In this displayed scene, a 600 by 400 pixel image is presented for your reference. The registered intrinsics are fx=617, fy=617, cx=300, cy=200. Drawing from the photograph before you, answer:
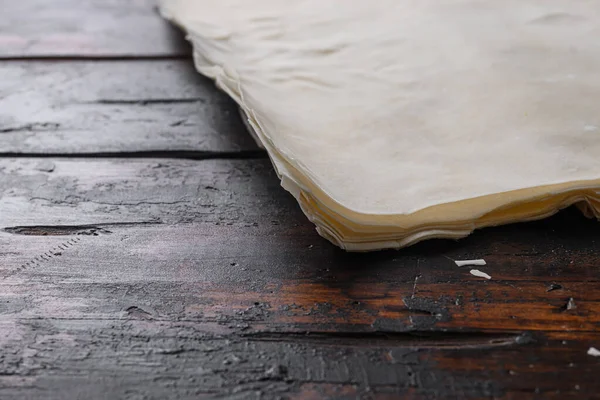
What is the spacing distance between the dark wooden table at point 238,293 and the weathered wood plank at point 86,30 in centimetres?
38

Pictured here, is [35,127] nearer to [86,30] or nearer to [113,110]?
[113,110]

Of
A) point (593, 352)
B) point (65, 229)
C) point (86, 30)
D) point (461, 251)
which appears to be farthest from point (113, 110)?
point (593, 352)

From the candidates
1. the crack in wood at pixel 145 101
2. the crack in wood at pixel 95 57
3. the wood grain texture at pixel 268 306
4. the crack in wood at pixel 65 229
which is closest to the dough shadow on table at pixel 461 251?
the wood grain texture at pixel 268 306

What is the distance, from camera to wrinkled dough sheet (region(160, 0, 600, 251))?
1.94 ft

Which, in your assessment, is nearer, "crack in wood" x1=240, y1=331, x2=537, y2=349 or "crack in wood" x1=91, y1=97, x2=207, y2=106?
"crack in wood" x1=240, y1=331, x2=537, y2=349

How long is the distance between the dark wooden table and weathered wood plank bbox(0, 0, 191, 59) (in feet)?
1.24

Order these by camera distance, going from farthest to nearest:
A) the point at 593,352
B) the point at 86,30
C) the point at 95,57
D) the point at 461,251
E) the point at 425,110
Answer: the point at 86,30 → the point at 95,57 → the point at 425,110 → the point at 461,251 → the point at 593,352

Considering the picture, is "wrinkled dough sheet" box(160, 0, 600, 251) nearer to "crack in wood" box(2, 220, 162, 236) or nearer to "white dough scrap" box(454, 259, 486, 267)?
"white dough scrap" box(454, 259, 486, 267)

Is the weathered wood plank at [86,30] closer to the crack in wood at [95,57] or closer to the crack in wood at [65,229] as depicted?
the crack in wood at [95,57]

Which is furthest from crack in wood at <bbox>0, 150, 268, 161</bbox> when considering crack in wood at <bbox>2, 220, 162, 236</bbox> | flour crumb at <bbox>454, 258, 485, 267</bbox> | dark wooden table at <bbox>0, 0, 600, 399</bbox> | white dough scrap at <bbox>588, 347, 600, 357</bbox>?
white dough scrap at <bbox>588, 347, 600, 357</bbox>

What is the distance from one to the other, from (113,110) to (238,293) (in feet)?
1.54

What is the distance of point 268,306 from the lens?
1.75ft

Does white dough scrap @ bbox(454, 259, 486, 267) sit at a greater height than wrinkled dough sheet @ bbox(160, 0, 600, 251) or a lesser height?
lesser

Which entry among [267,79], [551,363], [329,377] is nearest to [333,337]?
[329,377]
